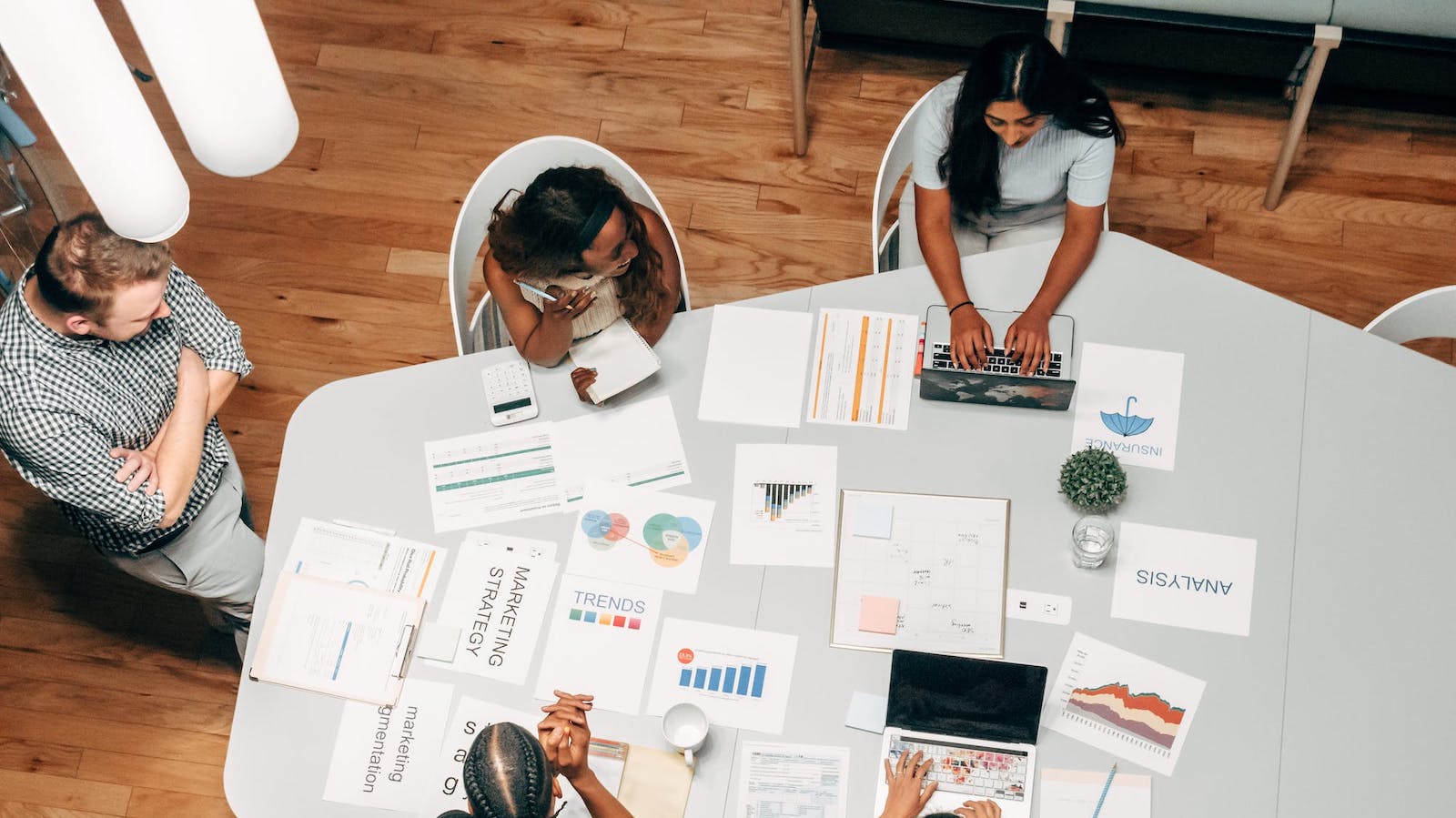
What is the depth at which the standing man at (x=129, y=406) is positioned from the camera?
204 centimetres

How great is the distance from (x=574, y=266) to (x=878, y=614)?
34.6 inches

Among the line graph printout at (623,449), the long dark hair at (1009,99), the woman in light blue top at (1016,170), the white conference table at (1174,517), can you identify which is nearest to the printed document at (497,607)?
the white conference table at (1174,517)

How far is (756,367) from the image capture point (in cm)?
238

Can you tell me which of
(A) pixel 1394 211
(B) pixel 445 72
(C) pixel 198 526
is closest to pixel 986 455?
(C) pixel 198 526

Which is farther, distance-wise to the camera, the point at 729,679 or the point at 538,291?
the point at 538,291

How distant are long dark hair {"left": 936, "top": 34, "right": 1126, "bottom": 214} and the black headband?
0.78m

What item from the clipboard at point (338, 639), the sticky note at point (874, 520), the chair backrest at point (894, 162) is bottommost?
the clipboard at point (338, 639)

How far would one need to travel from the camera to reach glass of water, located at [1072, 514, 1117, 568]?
6.91 feet

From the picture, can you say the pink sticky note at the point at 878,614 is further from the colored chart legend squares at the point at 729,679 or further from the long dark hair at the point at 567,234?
the long dark hair at the point at 567,234

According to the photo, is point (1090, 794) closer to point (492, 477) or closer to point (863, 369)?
point (863, 369)

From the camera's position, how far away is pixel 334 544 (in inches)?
89.7

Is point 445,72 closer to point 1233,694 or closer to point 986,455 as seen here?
point 986,455

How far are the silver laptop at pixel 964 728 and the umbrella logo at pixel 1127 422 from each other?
56 centimetres

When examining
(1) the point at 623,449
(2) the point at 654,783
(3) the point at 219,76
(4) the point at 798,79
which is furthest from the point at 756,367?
(3) the point at 219,76
